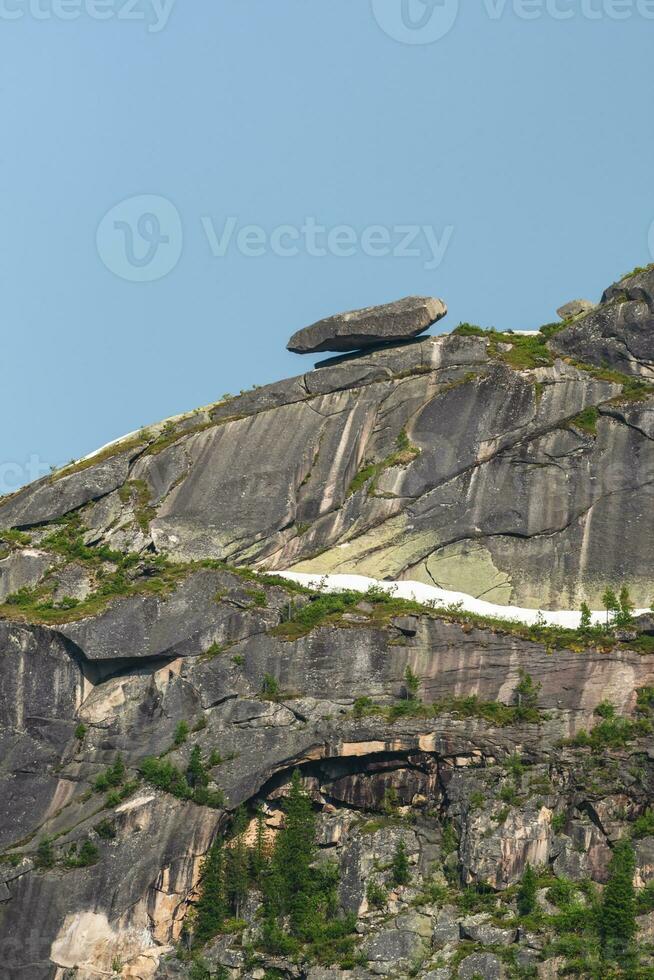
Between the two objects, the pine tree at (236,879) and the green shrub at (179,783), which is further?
the green shrub at (179,783)

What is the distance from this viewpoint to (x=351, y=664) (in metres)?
76.4

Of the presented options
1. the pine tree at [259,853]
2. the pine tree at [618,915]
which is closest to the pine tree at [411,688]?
the pine tree at [259,853]

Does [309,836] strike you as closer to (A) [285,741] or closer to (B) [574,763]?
(A) [285,741]

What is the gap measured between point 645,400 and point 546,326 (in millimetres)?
6683

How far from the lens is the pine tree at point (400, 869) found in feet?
234

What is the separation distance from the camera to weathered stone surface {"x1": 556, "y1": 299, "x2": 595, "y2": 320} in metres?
89.7

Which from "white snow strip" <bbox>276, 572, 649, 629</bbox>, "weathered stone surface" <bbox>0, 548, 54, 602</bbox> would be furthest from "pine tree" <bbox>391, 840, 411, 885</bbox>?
"weathered stone surface" <bbox>0, 548, 54, 602</bbox>

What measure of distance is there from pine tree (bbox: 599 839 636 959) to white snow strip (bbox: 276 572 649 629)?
11.1m

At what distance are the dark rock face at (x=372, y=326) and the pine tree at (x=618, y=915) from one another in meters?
25.7

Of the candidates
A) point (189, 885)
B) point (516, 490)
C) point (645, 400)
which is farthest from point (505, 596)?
point (189, 885)

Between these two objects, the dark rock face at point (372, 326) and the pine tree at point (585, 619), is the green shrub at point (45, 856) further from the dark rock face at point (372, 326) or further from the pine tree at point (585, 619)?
the dark rock face at point (372, 326)

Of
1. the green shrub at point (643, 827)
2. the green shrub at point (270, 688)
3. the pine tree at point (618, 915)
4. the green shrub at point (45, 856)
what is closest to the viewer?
the pine tree at point (618, 915)

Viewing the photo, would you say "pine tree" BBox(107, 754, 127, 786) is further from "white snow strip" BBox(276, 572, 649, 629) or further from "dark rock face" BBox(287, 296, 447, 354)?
"dark rock face" BBox(287, 296, 447, 354)

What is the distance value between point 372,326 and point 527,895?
86.8 ft
